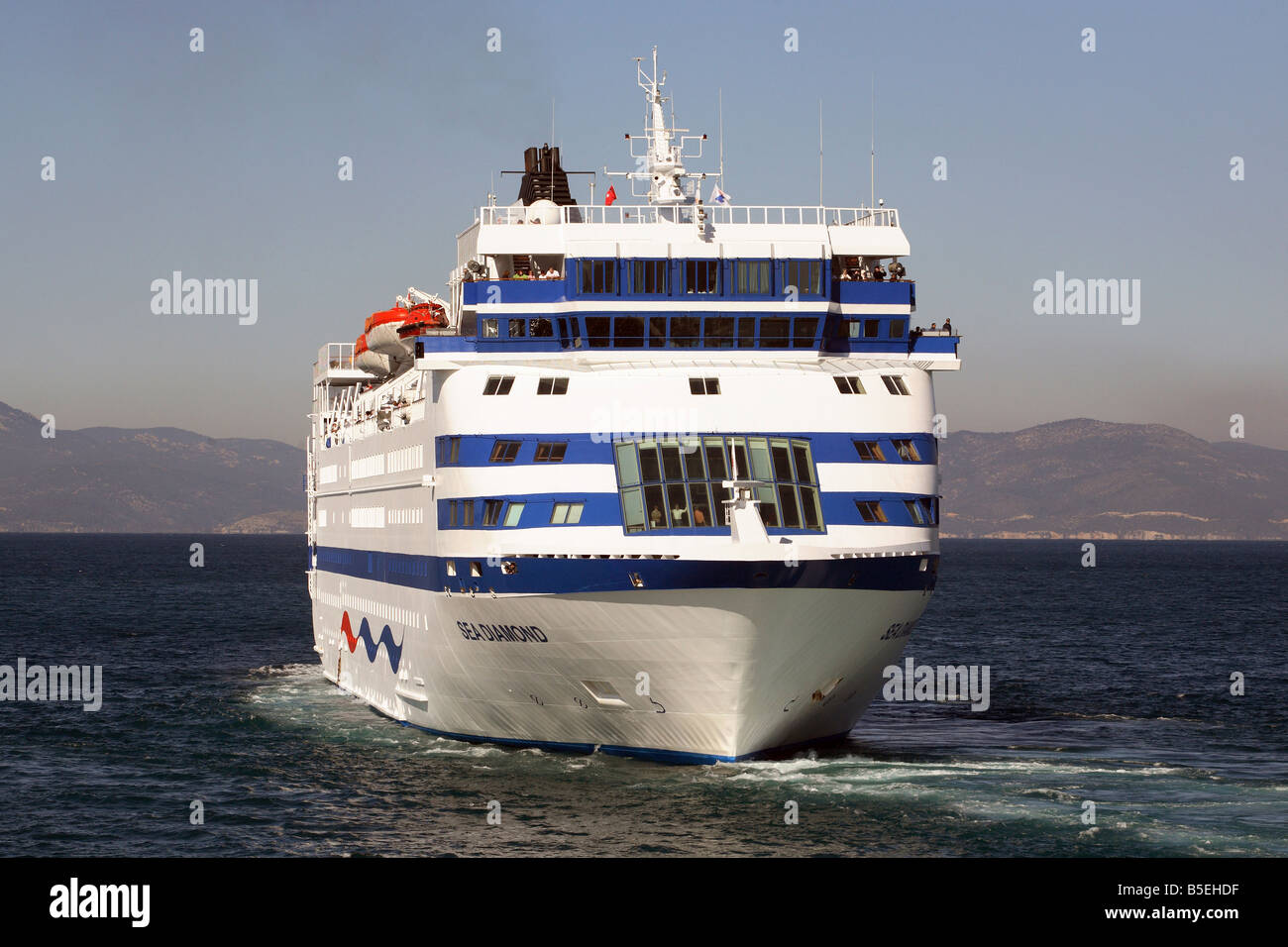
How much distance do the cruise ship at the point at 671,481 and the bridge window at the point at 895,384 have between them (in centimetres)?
5

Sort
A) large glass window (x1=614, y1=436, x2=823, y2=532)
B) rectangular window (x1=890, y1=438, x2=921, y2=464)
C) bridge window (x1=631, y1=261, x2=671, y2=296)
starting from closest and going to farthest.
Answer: large glass window (x1=614, y1=436, x2=823, y2=532), rectangular window (x1=890, y1=438, x2=921, y2=464), bridge window (x1=631, y1=261, x2=671, y2=296)

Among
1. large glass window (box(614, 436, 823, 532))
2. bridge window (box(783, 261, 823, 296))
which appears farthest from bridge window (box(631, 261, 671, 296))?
large glass window (box(614, 436, 823, 532))

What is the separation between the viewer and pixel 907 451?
3766 cm

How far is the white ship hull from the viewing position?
33625 mm

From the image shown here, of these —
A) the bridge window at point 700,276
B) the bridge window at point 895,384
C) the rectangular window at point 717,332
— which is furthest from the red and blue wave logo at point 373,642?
the bridge window at point 895,384

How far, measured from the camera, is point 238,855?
102 feet

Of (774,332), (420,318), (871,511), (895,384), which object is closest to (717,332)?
(774,332)

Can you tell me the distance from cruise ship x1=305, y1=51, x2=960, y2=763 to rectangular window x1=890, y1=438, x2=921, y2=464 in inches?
2.4

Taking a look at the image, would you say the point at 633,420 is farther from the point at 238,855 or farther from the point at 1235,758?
the point at 1235,758

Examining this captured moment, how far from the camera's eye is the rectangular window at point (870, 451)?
1451 inches

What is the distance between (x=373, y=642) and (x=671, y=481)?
18.1 metres

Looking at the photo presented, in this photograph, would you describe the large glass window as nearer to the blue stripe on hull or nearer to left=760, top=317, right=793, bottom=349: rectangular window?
the blue stripe on hull
